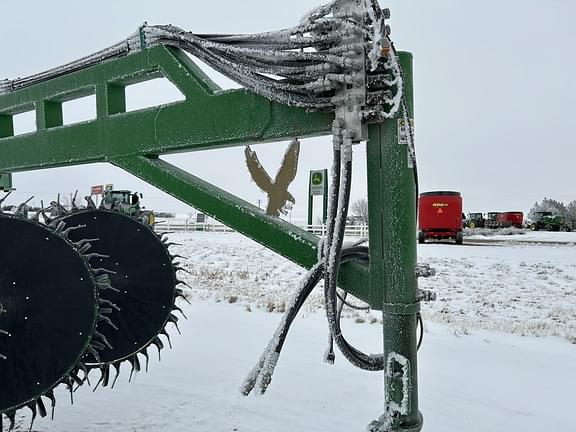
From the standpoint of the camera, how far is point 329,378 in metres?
3.56

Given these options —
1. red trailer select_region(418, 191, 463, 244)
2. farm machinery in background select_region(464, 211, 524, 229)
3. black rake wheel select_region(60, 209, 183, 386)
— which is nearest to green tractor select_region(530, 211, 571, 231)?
farm machinery in background select_region(464, 211, 524, 229)

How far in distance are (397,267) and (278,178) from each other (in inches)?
21.9

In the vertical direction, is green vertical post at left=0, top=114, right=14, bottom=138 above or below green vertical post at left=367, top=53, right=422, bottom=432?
above

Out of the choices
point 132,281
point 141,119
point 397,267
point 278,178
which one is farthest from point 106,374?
point 397,267

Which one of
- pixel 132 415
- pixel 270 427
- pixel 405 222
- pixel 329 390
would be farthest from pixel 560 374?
pixel 132 415

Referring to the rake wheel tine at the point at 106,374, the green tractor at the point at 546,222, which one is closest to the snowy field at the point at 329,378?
the rake wheel tine at the point at 106,374

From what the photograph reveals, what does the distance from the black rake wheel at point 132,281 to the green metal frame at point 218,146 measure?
0.37 meters

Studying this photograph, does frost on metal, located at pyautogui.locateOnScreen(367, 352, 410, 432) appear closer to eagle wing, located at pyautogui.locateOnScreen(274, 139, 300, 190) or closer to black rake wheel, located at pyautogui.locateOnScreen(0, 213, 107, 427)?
eagle wing, located at pyautogui.locateOnScreen(274, 139, 300, 190)

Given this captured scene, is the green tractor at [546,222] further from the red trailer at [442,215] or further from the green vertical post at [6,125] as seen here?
the green vertical post at [6,125]

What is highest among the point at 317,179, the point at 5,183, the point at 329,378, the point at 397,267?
the point at 317,179

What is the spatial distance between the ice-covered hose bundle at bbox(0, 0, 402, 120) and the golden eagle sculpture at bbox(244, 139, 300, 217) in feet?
0.66

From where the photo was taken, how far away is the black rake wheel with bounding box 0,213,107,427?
1.85 meters

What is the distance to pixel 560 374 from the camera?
396 cm

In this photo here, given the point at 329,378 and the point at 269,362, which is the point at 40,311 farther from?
the point at 329,378
